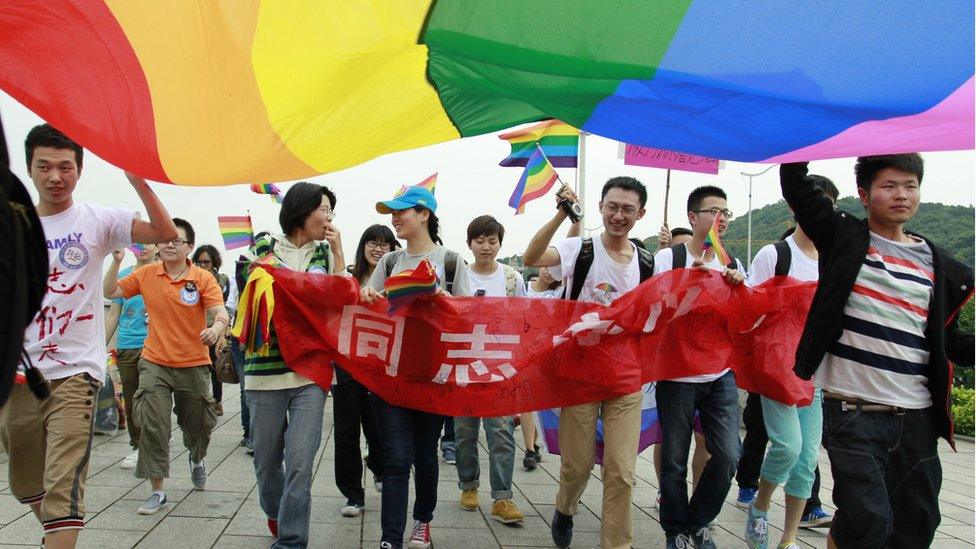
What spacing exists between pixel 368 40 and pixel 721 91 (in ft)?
4.71

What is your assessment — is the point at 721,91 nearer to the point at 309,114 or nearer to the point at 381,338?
the point at 309,114

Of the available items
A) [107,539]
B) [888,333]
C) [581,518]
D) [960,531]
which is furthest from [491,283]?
[960,531]

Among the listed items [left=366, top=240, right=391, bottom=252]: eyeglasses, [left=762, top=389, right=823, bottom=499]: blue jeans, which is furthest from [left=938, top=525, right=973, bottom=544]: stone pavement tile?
[left=366, top=240, right=391, bottom=252]: eyeglasses

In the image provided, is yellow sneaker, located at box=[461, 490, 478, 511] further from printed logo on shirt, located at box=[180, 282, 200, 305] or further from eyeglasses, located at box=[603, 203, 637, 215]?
printed logo on shirt, located at box=[180, 282, 200, 305]

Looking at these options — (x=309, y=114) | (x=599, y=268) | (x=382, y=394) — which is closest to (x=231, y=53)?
(x=309, y=114)

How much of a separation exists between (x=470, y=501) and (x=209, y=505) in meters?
1.91

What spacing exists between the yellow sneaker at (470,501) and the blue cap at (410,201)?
2163 millimetres

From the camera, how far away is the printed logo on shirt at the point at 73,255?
3.82 meters

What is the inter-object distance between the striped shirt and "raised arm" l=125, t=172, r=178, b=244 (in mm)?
3198

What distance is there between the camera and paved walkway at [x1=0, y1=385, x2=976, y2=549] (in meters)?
4.92

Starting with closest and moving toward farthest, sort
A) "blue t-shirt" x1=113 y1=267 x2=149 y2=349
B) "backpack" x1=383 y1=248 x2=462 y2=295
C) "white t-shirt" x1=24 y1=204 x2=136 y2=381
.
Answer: "white t-shirt" x1=24 y1=204 x2=136 y2=381 → "backpack" x1=383 y1=248 x2=462 y2=295 → "blue t-shirt" x1=113 y1=267 x2=149 y2=349

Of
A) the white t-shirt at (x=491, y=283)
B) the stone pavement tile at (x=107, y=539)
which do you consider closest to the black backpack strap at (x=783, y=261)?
the white t-shirt at (x=491, y=283)

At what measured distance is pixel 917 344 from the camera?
338 centimetres

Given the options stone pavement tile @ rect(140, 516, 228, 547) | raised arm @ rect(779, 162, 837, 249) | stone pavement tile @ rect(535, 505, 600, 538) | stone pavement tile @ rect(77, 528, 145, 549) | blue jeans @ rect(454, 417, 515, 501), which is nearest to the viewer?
raised arm @ rect(779, 162, 837, 249)
